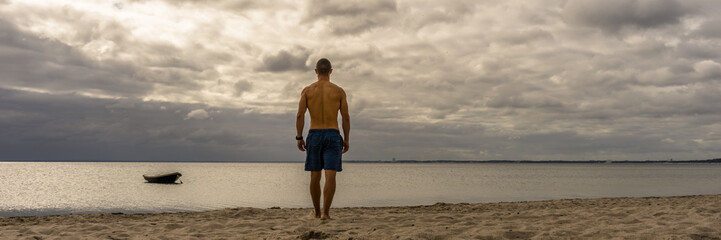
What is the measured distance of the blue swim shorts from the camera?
7.04 meters

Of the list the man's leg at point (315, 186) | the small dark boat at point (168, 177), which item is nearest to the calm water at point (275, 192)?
the small dark boat at point (168, 177)

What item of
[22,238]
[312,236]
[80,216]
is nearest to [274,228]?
[312,236]

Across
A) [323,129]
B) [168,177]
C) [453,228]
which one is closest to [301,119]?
[323,129]

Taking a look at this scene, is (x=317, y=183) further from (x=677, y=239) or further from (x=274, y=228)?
(x=677, y=239)

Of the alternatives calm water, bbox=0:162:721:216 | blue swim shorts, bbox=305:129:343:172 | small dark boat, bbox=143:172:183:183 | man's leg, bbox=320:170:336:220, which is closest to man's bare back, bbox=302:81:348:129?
blue swim shorts, bbox=305:129:343:172

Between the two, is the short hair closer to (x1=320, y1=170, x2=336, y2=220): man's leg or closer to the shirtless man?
the shirtless man

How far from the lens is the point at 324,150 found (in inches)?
279

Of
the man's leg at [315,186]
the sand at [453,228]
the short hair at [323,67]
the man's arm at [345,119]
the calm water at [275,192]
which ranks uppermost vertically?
the short hair at [323,67]

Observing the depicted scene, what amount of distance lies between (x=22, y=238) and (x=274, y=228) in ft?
10.1

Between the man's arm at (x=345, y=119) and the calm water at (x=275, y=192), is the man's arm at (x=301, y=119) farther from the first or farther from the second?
the calm water at (x=275, y=192)

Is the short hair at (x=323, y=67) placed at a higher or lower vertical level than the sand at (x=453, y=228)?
higher

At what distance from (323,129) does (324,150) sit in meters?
0.32

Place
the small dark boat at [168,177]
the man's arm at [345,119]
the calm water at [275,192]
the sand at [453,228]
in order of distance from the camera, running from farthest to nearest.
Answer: the small dark boat at [168,177], the calm water at [275,192], the man's arm at [345,119], the sand at [453,228]

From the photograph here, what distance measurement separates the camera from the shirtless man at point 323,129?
7.06m
